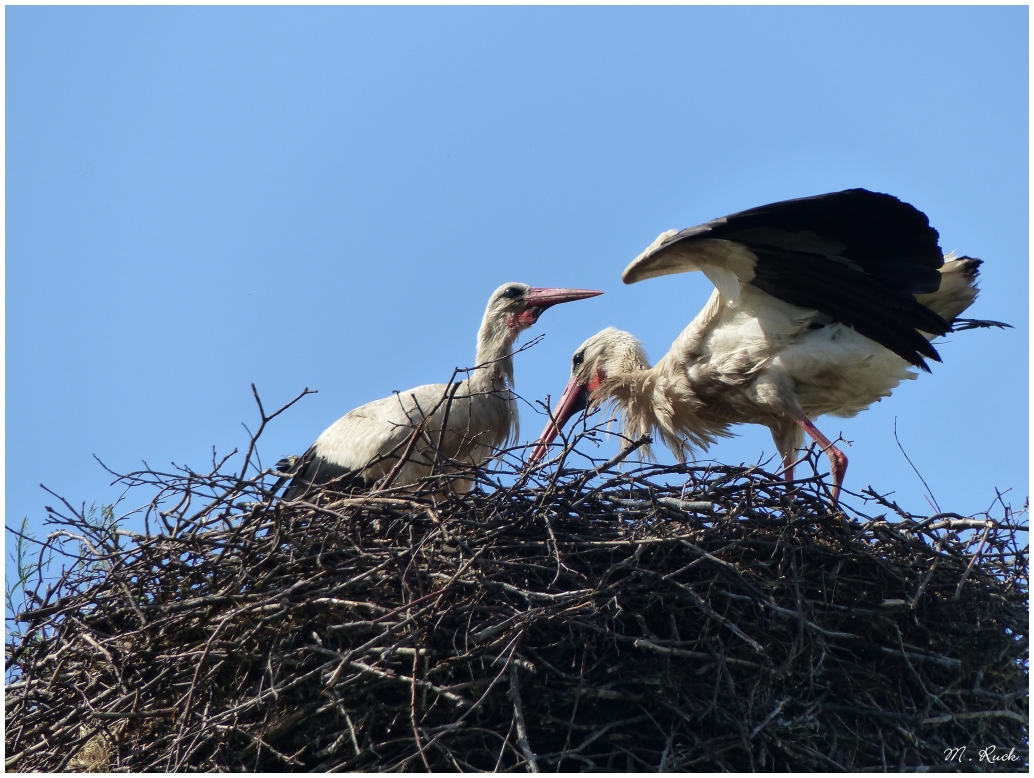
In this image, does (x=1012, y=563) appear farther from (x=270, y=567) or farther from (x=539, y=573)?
(x=270, y=567)

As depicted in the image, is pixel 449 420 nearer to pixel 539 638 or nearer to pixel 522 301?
pixel 522 301

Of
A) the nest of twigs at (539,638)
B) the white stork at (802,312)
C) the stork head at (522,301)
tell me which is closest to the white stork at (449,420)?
the stork head at (522,301)

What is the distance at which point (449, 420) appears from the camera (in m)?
5.23

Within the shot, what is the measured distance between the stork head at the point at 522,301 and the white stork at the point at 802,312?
0.55 m

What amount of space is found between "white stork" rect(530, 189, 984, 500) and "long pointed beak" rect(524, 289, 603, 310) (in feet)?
1.70

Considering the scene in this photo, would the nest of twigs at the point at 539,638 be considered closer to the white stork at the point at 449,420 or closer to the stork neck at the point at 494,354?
the white stork at the point at 449,420

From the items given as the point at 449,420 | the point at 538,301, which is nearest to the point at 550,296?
the point at 538,301

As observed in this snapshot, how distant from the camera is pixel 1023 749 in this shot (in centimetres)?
393

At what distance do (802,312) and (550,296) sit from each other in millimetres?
1305

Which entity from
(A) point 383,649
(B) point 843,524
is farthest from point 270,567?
(B) point 843,524

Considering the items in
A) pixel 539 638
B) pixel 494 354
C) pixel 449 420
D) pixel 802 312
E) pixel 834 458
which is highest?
pixel 494 354

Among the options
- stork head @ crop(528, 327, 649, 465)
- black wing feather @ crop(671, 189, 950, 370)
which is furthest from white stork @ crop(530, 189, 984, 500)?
stork head @ crop(528, 327, 649, 465)

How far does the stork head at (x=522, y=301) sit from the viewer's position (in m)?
5.85

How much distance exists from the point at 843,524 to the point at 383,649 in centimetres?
161
